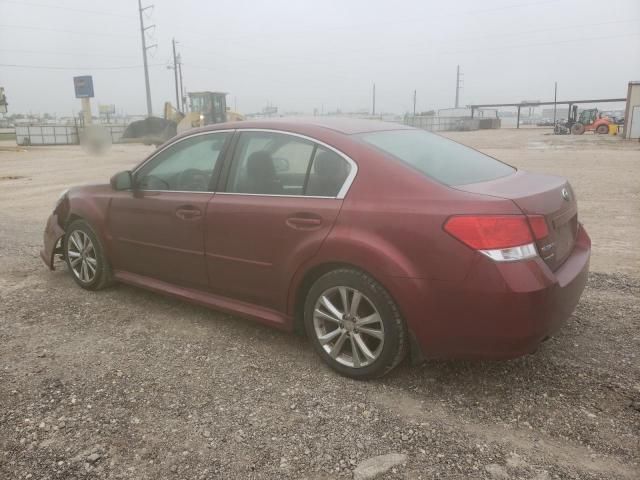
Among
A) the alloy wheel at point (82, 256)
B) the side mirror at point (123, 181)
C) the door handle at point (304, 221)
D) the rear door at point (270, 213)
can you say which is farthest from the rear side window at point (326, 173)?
the alloy wheel at point (82, 256)

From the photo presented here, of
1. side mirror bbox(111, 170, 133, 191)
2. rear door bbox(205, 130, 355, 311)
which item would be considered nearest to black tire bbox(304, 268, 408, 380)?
rear door bbox(205, 130, 355, 311)

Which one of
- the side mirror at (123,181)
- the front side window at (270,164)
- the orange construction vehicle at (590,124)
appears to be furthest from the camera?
the orange construction vehicle at (590,124)

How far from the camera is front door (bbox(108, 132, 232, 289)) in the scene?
12.5ft

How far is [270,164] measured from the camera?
3.55 meters

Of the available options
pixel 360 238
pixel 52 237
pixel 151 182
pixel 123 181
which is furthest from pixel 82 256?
pixel 360 238

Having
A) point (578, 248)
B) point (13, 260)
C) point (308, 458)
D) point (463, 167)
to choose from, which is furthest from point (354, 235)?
point (13, 260)

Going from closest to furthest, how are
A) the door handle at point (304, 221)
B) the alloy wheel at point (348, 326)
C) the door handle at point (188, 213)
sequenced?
1. the alloy wheel at point (348, 326)
2. the door handle at point (304, 221)
3. the door handle at point (188, 213)

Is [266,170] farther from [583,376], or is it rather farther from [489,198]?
[583,376]

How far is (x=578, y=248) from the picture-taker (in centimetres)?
329

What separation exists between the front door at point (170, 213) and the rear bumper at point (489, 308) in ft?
5.38

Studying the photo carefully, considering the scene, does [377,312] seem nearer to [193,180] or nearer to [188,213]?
[188,213]

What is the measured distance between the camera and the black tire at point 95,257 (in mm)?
4605

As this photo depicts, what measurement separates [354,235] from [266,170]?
3.01ft

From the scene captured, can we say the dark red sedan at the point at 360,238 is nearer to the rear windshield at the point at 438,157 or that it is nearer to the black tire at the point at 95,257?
the rear windshield at the point at 438,157
